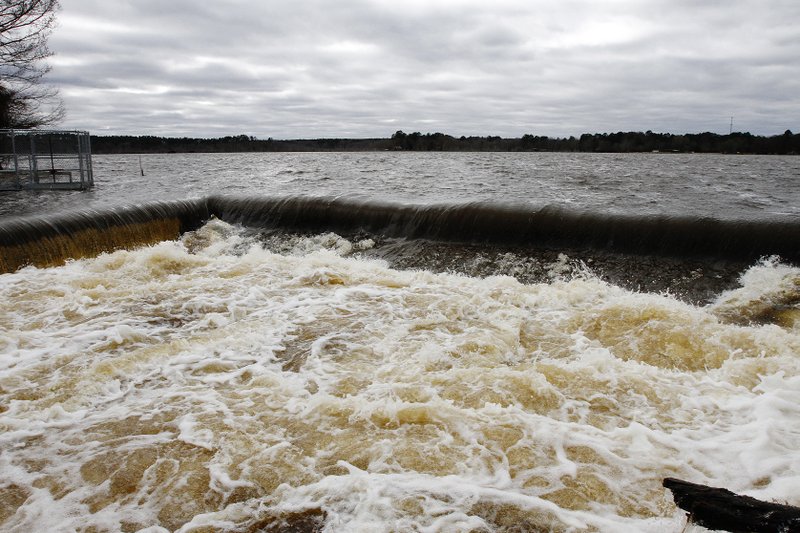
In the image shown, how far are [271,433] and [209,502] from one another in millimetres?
879

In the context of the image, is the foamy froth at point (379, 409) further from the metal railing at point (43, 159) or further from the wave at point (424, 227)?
the metal railing at point (43, 159)

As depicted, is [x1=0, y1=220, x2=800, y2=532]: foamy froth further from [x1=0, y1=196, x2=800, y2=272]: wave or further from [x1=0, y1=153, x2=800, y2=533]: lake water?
[x1=0, y1=196, x2=800, y2=272]: wave

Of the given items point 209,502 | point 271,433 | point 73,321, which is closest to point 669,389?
point 271,433

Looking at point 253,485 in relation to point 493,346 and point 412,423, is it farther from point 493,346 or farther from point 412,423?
point 493,346

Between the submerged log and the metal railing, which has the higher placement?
the metal railing

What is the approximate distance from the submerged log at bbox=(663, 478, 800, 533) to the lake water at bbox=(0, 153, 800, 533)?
0.35 meters

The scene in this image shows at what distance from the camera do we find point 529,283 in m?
10.7

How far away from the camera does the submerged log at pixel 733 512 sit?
8.63ft

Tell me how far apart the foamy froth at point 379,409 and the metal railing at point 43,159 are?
11.3 metres

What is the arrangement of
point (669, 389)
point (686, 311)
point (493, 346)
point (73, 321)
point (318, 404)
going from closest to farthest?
point (318, 404)
point (669, 389)
point (493, 346)
point (73, 321)
point (686, 311)

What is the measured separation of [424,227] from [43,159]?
13880mm

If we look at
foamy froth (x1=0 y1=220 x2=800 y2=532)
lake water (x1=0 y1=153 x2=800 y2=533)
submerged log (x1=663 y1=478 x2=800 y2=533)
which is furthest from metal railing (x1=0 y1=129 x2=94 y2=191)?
submerged log (x1=663 y1=478 x2=800 y2=533)

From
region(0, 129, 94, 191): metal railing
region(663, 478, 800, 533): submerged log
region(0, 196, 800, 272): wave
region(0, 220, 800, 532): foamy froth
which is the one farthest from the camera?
region(0, 129, 94, 191): metal railing

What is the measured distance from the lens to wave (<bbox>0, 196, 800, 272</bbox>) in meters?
10.8
